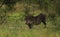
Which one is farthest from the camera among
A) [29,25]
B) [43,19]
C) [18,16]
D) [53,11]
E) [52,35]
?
[18,16]

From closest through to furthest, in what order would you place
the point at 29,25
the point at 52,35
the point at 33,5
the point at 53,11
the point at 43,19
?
the point at 52,35 < the point at 29,25 < the point at 43,19 < the point at 53,11 < the point at 33,5

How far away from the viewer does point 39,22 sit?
959 cm

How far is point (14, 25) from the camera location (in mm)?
9109

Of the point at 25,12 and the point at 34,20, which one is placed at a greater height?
the point at 34,20

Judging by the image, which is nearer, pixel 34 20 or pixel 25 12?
pixel 34 20

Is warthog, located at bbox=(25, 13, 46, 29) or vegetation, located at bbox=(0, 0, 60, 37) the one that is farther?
warthog, located at bbox=(25, 13, 46, 29)

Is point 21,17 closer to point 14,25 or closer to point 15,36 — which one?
point 14,25

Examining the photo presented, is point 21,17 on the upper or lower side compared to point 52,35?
lower

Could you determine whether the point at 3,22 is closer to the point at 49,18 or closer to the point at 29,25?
the point at 29,25

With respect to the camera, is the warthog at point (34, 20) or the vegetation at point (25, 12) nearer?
the vegetation at point (25, 12)

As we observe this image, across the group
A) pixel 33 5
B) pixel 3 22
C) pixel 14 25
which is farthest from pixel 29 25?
pixel 33 5

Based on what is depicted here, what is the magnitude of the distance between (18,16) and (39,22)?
175 centimetres

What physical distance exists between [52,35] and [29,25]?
8.04 feet

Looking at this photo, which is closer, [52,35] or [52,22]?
[52,35]
